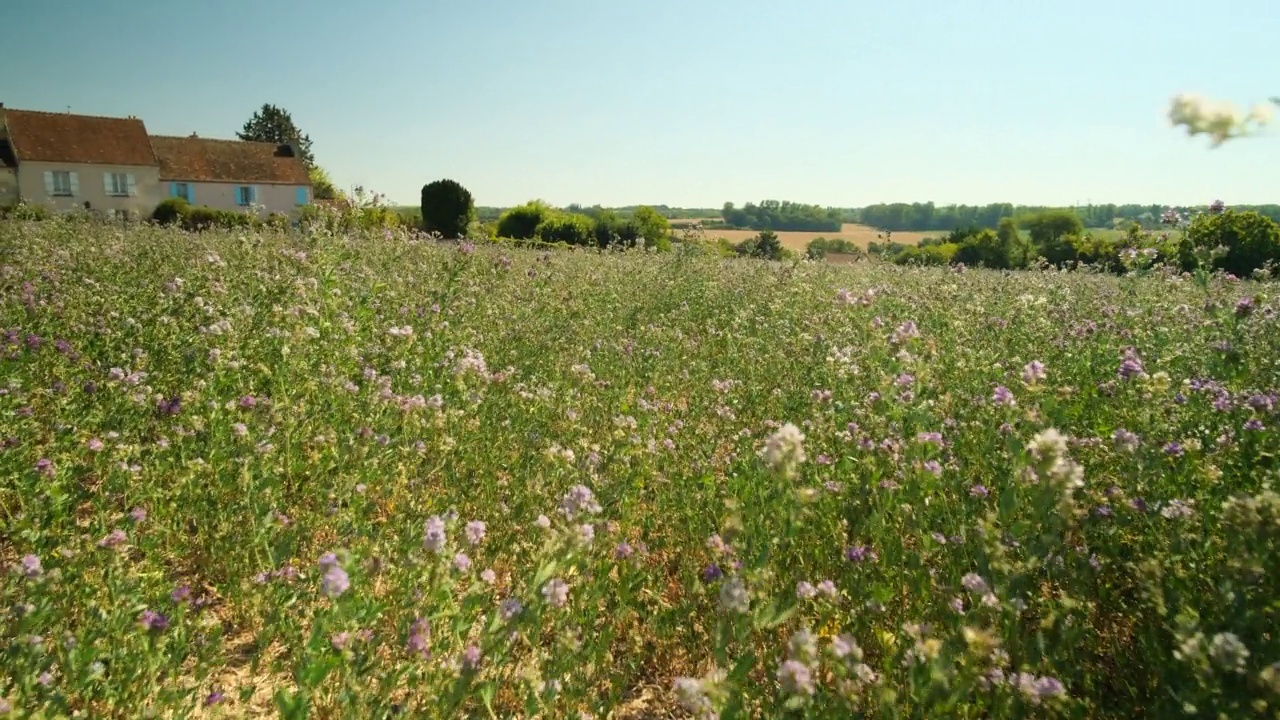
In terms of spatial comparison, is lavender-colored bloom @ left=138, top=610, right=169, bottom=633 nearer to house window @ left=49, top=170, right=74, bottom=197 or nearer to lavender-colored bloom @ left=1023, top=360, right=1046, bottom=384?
lavender-colored bloom @ left=1023, top=360, right=1046, bottom=384

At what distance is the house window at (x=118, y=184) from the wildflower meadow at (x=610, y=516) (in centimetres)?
4272

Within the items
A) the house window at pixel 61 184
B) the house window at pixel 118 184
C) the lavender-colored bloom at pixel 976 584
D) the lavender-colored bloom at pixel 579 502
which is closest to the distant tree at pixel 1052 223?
the lavender-colored bloom at pixel 976 584

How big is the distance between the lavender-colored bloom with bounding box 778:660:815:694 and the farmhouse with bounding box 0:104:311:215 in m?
36.4

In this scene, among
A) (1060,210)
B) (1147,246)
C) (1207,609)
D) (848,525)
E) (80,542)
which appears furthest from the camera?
(1060,210)

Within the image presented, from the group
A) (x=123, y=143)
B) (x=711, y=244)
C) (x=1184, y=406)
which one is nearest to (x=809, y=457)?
(x=1184, y=406)

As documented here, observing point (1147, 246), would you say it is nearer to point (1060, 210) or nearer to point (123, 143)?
point (1060, 210)

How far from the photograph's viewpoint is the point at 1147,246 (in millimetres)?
6730

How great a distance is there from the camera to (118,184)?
39594 millimetres

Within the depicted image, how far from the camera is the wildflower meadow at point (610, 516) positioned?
2.01m

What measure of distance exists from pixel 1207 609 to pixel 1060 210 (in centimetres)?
4240

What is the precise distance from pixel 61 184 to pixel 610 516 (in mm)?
47097

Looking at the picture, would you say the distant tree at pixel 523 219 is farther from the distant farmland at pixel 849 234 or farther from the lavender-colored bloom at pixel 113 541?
the lavender-colored bloom at pixel 113 541

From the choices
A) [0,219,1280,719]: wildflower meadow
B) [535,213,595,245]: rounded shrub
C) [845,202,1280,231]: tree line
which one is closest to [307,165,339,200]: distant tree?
[535,213,595,245]: rounded shrub

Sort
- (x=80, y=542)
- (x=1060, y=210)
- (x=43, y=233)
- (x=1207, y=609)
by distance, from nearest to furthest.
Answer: (x=1207, y=609) → (x=80, y=542) → (x=43, y=233) → (x=1060, y=210)
